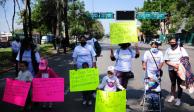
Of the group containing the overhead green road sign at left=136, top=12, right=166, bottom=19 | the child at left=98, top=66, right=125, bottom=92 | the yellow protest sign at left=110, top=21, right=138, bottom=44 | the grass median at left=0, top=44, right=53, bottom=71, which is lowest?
the grass median at left=0, top=44, right=53, bottom=71

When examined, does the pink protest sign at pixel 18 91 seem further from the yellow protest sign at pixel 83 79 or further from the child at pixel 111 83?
the child at pixel 111 83

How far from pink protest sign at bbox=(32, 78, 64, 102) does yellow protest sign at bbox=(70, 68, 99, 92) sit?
1.45 feet

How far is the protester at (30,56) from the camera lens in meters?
11.5

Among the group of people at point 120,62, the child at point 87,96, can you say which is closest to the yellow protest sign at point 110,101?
the group of people at point 120,62

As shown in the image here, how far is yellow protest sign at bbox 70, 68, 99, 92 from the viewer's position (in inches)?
434

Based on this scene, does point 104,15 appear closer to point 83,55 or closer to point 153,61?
point 83,55

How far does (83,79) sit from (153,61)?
1722 millimetres

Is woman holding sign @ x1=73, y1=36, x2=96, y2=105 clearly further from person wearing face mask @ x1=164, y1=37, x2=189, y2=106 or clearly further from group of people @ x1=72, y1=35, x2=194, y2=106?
person wearing face mask @ x1=164, y1=37, x2=189, y2=106

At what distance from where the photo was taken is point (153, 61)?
1122 cm

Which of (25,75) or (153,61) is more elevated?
(153,61)

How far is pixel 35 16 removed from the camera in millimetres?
85438

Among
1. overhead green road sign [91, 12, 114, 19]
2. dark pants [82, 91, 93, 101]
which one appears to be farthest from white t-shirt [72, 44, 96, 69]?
overhead green road sign [91, 12, 114, 19]

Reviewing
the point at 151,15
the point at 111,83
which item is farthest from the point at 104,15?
the point at 111,83

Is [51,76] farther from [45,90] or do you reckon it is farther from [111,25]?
[111,25]
